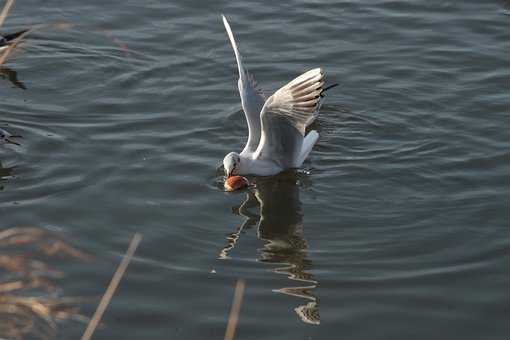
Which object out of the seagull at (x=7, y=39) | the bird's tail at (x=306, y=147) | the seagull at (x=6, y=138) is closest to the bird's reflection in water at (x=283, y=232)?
the bird's tail at (x=306, y=147)

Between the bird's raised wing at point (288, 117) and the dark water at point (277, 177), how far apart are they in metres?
0.29

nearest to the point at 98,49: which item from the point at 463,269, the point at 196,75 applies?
the point at 196,75

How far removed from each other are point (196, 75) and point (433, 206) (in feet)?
14.5

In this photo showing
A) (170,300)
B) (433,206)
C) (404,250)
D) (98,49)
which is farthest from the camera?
(98,49)

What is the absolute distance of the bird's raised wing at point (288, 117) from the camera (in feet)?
32.0

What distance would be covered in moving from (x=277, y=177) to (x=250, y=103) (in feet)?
2.91

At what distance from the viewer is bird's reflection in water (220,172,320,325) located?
809cm

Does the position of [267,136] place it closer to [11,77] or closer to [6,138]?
[6,138]

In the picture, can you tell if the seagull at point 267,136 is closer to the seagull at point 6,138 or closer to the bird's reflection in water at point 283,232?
the bird's reflection in water at point 283,232

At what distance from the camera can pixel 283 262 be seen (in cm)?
874

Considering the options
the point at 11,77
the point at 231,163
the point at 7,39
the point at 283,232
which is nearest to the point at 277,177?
the point at 231,163

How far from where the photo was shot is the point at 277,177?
11086mm

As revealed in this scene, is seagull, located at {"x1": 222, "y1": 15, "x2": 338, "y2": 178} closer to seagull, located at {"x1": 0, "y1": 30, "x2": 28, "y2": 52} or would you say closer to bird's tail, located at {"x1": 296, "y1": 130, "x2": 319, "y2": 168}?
bird's tail, located at {"x1": 296, "y1": 130, "x2": 319, "y2": 168}

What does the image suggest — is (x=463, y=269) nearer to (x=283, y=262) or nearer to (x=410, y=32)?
(x=283, y=262)
